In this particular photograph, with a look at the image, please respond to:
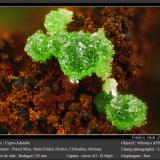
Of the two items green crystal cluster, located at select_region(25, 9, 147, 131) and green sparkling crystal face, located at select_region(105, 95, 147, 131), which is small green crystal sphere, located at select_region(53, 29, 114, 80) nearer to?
green crystal cluster, located at select_region(25, 9, 147, 131)

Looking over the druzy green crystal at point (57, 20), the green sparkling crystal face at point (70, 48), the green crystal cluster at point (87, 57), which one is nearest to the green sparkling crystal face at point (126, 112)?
the green crystal cluster at point (87, 57)

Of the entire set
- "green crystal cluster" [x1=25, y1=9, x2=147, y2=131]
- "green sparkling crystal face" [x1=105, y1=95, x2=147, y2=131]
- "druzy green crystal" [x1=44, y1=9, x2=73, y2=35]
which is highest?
"druzy green crystal" [x1=44, y1=9, x2=73, y2=35]

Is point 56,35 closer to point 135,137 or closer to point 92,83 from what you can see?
point 92,83

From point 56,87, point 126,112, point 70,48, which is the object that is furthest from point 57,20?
point 126,112

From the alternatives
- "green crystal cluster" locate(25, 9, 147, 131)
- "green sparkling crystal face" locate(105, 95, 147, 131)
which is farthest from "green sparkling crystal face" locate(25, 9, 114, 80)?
"green sparkling crystal face" locate(105, 95, 147, 131)

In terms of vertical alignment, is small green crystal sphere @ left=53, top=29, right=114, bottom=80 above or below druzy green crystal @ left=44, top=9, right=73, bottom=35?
below

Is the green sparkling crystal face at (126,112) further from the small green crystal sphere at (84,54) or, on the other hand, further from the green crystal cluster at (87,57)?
the small green crystal sphere at (84,54)

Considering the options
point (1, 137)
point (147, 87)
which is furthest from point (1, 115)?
point (147, 87)
